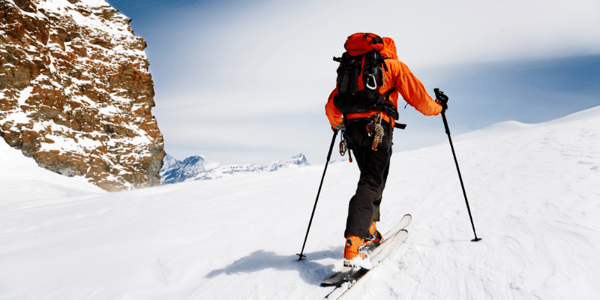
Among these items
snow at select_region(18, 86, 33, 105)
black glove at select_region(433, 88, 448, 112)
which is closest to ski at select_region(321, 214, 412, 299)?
black glove at select_region(433, 88, 448, 112)

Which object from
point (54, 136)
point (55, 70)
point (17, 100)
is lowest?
point (54, 136)

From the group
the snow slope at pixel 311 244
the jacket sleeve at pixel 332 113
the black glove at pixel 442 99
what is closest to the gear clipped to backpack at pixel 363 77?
the jacket sleeve at pixel 332 113

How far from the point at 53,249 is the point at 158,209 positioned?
2.17 m

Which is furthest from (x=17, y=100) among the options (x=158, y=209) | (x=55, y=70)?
(x=158, y=209)

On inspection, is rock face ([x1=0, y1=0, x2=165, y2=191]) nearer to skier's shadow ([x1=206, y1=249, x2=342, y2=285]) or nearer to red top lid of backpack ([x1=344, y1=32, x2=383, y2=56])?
skier's shadow ([x1=206, y1=249, x2=342, y2=285])

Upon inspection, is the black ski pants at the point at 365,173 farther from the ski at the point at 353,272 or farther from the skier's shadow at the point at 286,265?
the skier's shadow at the point at 286,265

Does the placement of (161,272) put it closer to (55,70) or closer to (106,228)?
(106,228)

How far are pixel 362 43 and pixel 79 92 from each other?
250 feet

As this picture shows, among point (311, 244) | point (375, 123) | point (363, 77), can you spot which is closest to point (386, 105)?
point (375, 123)

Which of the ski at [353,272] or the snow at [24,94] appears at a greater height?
the snow at [24,94]

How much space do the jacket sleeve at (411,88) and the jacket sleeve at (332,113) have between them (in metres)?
0.76

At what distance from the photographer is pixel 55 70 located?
5653 cm

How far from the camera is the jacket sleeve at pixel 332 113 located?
10.8 feet

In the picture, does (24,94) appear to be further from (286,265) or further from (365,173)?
(365,173)
